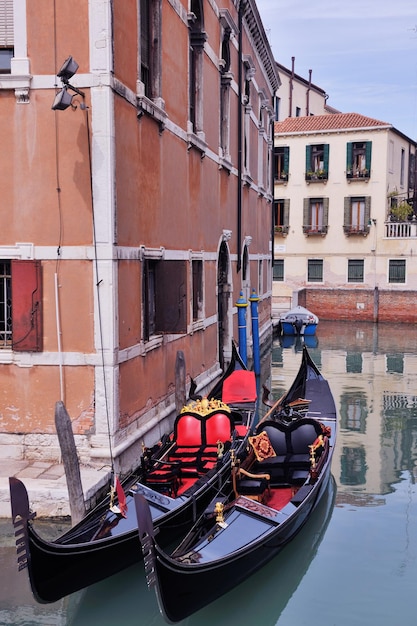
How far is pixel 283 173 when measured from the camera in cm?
2186

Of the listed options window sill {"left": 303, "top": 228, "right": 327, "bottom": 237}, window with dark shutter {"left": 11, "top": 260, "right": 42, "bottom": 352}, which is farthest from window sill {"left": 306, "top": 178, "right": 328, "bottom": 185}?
window with dark shutter {"left": 11, "top": 260, "right": 42, "bottom": 352}

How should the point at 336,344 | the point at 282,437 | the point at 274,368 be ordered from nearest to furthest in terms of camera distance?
the point at 282,437, the point at 274,368, the point at 336,344

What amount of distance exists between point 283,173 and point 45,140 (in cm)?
1710

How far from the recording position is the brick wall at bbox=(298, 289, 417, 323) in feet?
66.6

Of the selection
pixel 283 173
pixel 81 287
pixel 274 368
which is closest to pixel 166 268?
pixel 81 287

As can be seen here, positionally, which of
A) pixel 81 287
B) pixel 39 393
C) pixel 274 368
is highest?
pixel 81 287

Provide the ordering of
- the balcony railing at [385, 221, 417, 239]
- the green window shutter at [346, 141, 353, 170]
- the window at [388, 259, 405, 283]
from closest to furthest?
Answer: the balcony railing at [385, 221, 417, 239]
the window at [388, 259, 405, 283]
the green window shutter at [346, 141, 353, 170]

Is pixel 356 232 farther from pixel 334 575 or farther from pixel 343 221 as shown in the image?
pixel 334 575

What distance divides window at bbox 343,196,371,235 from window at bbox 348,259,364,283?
897 millimetres

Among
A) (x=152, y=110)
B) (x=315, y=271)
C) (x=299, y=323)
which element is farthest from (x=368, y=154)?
(x=152, y=110)

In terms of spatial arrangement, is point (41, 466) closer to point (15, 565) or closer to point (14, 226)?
point (15, 565)

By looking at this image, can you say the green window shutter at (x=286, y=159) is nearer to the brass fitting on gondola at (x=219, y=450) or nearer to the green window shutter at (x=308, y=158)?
the green window shutter at (x=308, y=158)

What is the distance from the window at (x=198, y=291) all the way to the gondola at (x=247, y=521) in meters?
2.20

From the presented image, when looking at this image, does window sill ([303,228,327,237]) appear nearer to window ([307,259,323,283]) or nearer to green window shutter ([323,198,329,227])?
green window shutter ([323,198,329,227])
